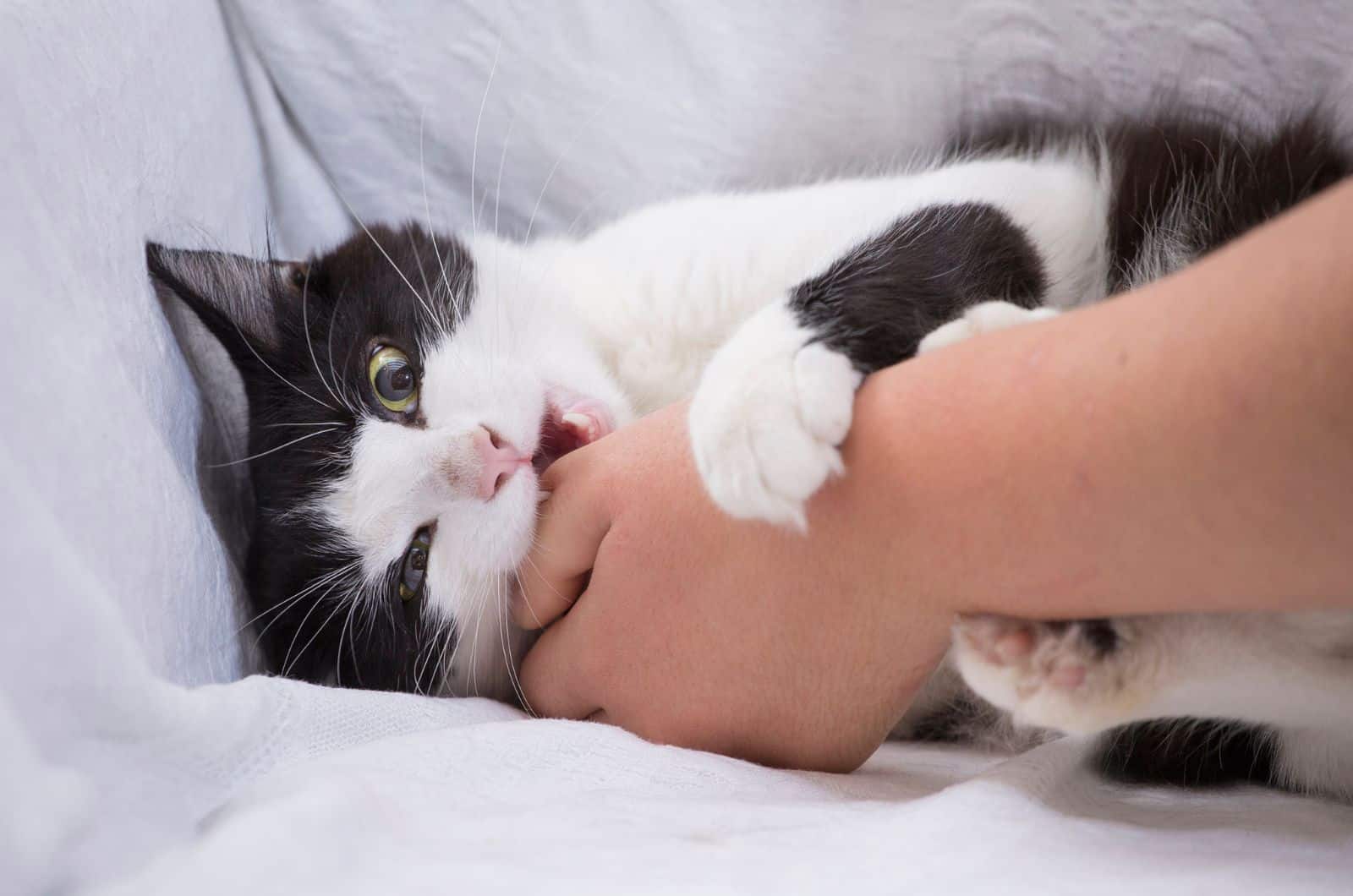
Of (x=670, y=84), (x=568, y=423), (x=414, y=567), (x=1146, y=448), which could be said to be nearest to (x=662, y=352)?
(x=568, y=423)

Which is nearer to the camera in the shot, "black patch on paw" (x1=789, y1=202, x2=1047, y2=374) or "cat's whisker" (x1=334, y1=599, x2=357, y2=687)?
"black patch on paw" (x1=789, y1=202, x2=1047, y2=374)

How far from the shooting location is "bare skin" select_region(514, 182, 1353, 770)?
67 cm

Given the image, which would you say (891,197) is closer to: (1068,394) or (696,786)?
(1068,394)

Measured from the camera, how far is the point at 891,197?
Answer: 1.38 meters

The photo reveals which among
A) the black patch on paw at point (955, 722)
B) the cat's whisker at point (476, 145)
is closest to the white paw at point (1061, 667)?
the black patch on paw at point (955, 722)

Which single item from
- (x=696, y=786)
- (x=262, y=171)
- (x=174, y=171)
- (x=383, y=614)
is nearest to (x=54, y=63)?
(x=174, y=171)

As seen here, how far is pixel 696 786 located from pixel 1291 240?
0.69 m

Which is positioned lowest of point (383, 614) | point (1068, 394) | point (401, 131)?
point (383, 614)

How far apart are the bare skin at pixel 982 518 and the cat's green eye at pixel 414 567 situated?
0.15 m

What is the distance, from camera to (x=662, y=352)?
4.82 feet

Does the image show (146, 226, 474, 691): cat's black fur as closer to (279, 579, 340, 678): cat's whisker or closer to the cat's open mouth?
(279, 579, 340, 678): cat's whisker

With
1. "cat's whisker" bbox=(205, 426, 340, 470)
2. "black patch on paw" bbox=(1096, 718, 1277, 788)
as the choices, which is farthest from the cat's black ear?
"black patch on paw" bbox=(1096, 718, 1277, 788)

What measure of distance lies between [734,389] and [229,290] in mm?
807

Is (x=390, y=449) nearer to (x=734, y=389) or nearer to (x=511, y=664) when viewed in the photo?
(x=511, y=664)
